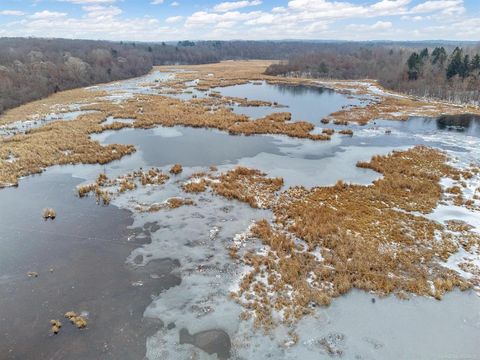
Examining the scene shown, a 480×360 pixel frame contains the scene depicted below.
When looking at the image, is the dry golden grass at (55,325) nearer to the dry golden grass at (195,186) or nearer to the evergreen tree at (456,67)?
the dry golden grass at (195,186)

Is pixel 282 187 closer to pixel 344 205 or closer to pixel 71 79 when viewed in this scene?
pixel 344 205

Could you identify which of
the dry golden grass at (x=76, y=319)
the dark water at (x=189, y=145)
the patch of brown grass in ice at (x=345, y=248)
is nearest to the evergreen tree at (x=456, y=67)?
the dark water at (x=189, y=145)

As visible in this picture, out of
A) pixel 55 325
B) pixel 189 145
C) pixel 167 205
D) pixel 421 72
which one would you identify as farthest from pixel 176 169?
pixel 421 72

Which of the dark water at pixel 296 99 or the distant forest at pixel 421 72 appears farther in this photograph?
the distant forest at pixel 421 72

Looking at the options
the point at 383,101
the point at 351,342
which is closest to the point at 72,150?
the point at 351,342

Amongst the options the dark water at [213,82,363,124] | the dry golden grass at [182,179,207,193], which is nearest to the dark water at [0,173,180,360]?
the dry golden grass at [182,179,207,193]

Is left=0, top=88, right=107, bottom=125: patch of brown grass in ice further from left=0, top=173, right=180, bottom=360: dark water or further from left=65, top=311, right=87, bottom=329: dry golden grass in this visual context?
left=65, top=311, right=87, bottom=329: dry golden grass
